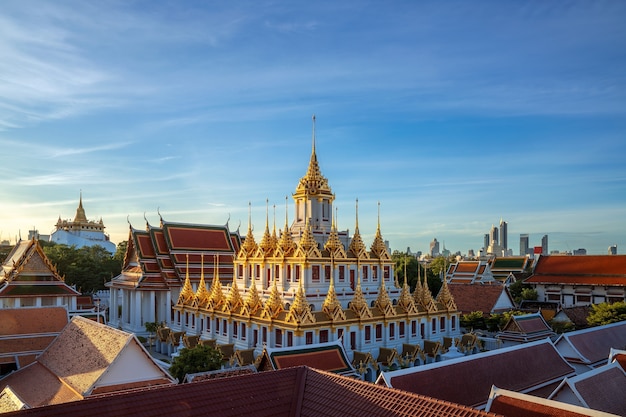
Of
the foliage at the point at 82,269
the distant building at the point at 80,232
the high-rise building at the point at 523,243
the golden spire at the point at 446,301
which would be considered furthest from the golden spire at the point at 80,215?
the high-rise building at the point at 523,243

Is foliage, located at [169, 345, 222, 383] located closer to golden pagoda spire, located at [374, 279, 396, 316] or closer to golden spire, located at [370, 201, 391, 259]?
golden pagoda spire, located at [374, 279, 396, 316]

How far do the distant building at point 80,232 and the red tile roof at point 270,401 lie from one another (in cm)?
8367

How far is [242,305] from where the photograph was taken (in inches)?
1059

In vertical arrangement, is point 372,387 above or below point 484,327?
above

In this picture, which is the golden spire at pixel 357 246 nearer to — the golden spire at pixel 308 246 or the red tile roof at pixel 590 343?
the golden spire at pixel 308 246

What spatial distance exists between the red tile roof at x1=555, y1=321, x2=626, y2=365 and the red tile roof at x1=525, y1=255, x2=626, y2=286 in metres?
18.6

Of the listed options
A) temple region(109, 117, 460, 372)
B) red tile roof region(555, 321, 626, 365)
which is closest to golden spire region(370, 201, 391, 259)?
temple region(109, 117, 460, 372)

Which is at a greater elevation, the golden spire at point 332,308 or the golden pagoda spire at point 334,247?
the golden pagoda spire at point 334,247

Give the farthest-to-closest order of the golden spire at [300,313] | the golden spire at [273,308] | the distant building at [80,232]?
1. the distant building at [80,232]
2. the golden spire at [273,308]
3. the golden spire at [300,313]

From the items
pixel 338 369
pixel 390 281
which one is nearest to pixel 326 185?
pixel 390 281

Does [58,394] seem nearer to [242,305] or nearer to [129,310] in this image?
[242,305]

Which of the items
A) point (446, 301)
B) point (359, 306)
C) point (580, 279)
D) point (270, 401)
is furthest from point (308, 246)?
point (580, 279)

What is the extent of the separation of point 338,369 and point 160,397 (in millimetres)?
10316

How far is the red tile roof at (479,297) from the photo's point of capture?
38.4m
